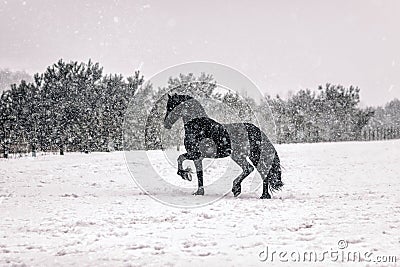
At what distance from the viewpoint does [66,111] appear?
42.1 m

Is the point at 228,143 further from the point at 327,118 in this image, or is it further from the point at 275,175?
the point at 327,118

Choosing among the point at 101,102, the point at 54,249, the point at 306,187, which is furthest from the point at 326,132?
the point at 54,249

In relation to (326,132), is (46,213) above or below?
below

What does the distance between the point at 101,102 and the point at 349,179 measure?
3102 cm

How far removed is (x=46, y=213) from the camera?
12102 mm

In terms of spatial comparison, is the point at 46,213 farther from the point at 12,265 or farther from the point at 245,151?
the point at 245,151

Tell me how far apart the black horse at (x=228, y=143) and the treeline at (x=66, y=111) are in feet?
93.7

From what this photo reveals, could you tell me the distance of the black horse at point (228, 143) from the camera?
48.8 feet

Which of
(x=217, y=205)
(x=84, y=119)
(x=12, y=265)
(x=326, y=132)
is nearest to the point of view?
(x=12, y=265)

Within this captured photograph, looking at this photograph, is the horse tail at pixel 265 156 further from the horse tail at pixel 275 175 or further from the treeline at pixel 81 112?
the treeline at pixel 81 112

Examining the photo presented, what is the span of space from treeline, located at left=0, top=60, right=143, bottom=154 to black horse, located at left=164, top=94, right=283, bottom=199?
28.6 meters

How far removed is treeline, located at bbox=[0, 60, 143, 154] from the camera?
42.3m

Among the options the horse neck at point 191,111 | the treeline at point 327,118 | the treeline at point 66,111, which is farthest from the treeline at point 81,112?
the treeline at point 327,118

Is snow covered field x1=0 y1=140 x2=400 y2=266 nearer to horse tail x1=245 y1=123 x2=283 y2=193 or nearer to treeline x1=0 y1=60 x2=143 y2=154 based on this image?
horse tail x1=245 y1=123 x2=283 y2=193
